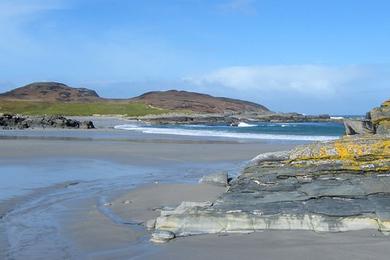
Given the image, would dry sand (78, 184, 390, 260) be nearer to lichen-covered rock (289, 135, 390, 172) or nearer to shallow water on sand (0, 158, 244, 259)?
shallow water on sand (0, 158, 244, 259)

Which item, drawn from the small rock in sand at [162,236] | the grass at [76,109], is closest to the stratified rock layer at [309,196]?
the small rock in sand at [162,236]

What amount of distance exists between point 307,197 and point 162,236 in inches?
106

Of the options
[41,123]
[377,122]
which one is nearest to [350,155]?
[377,122]

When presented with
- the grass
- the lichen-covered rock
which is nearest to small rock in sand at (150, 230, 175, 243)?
the lichen-covered rock

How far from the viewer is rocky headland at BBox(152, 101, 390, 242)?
865 centimetres

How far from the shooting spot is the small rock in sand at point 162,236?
8.45 m

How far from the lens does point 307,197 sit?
30.2 ft

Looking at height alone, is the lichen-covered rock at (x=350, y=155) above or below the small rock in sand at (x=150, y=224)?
above

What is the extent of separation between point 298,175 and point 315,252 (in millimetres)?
2511

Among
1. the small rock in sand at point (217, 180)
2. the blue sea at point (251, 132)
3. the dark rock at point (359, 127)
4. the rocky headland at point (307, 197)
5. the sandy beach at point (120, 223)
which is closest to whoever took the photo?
the sandy beach at point (120, 223)

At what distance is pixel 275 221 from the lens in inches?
344

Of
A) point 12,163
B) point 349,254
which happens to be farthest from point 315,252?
point 12,163

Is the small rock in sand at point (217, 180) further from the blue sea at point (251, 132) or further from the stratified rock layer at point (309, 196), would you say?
the blue sea at point (251, 132)

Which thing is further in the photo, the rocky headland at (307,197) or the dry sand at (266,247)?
the rocky headland at (307,197)
